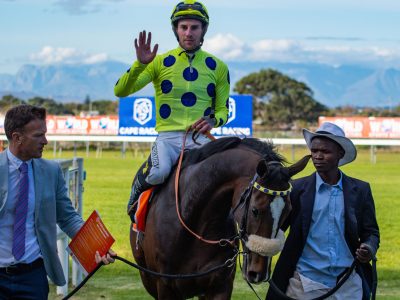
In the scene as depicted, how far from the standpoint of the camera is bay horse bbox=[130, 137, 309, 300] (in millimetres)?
5363

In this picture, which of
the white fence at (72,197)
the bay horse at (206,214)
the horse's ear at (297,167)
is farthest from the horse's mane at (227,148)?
the white fence at (72,197)

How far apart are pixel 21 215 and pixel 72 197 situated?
515cm

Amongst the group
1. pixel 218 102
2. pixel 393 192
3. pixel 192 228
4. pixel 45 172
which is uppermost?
pixel 218 102

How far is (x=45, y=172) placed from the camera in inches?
194

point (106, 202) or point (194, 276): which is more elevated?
point (194, 276)

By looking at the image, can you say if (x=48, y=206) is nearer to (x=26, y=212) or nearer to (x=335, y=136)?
(x=26, y=212)

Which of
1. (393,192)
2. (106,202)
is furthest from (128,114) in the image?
(393,192)

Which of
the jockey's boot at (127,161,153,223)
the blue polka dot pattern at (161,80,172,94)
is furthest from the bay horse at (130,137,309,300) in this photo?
the blue polka dot pattern at (161,80,172,94)

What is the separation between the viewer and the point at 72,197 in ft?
32.4

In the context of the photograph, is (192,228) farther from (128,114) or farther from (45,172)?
(128,114)

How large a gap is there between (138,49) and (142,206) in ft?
3.70

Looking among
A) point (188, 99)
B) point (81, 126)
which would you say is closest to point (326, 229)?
A: point (188, 99)

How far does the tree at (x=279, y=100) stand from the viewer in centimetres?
7806

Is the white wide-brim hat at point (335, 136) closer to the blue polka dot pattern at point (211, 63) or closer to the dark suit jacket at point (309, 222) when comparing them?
the dark suit jacket at point (309, 222)
